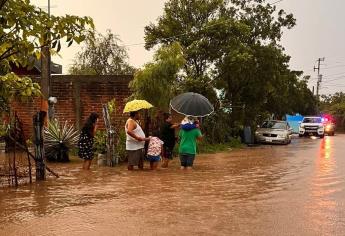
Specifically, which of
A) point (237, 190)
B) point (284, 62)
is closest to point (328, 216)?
point (237, 190)

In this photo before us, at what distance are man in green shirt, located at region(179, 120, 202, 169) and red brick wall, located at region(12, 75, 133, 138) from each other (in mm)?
5247

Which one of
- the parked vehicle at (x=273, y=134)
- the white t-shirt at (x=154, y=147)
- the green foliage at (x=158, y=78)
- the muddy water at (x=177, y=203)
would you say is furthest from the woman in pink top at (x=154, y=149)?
the parked vehicle at (x=273, y=134)

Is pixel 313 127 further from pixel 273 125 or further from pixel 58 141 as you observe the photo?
pixel 58 141

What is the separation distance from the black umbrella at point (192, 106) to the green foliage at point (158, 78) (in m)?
2.30

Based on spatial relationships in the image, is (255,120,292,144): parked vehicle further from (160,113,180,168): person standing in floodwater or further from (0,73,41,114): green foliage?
(0,73,41,114): green foliage

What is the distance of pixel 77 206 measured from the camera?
27.9 ft

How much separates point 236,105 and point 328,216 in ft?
68.4

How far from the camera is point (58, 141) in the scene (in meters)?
15.1

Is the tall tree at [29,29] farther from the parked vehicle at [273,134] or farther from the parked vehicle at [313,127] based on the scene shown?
the parked vehicle at [313,127]

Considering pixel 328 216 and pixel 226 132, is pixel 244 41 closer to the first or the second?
pixel 226 132

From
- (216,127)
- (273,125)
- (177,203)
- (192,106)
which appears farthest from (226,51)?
(177,203)

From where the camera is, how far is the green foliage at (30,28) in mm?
6832

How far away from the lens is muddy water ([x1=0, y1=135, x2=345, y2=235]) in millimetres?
6988

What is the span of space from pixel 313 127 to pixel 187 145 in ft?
97.7
